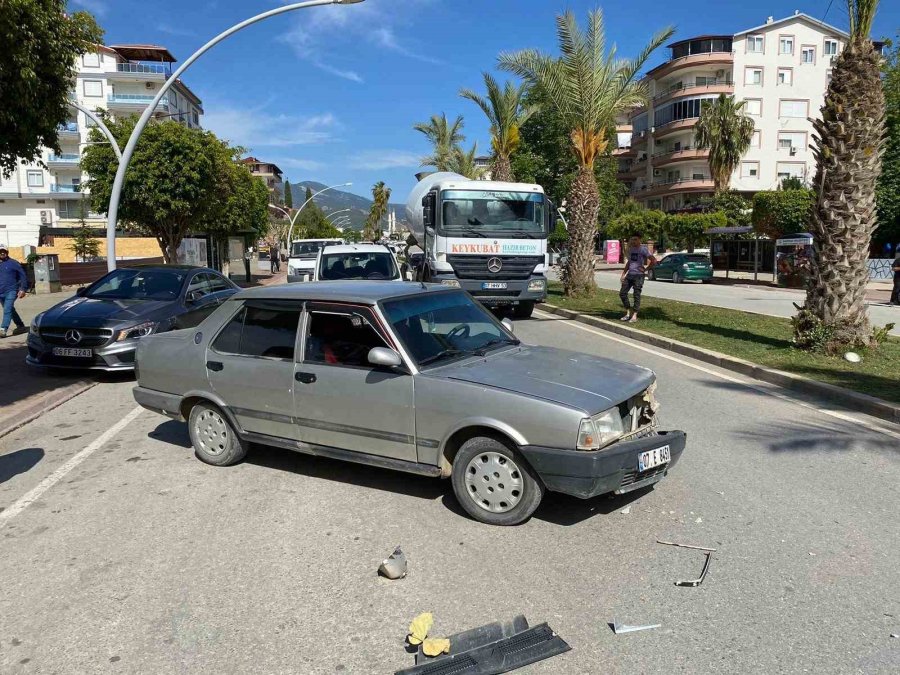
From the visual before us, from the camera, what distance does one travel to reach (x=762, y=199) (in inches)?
1394

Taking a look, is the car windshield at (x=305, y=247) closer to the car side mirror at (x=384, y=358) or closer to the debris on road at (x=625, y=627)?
the car side mirror at (x=384, y=358)

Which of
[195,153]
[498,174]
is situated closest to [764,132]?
[498,174]

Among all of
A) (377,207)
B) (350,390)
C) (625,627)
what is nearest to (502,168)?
(350,390)

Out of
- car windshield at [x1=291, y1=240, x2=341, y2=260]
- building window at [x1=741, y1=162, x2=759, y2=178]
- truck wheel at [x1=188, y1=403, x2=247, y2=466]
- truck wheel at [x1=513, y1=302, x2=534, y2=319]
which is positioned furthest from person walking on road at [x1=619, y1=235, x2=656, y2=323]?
building window at [x1=741, y1=162, x2=759, y2=178]

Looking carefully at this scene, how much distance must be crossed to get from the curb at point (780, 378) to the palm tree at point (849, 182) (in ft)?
4.81

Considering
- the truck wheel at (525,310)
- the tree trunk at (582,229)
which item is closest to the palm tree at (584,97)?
the tree trunk at (582,229)

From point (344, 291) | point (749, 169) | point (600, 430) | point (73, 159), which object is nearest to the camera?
point (600, 430)

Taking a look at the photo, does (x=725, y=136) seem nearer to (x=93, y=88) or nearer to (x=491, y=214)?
(x=491, y=214)

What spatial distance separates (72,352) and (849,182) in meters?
10.9

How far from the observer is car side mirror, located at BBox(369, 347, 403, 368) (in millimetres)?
4609

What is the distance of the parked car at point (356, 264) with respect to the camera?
14.3 metres

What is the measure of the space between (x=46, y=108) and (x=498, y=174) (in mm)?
24888

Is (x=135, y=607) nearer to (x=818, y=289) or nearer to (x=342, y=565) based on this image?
(x=342, y=565)

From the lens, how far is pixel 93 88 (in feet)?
234
